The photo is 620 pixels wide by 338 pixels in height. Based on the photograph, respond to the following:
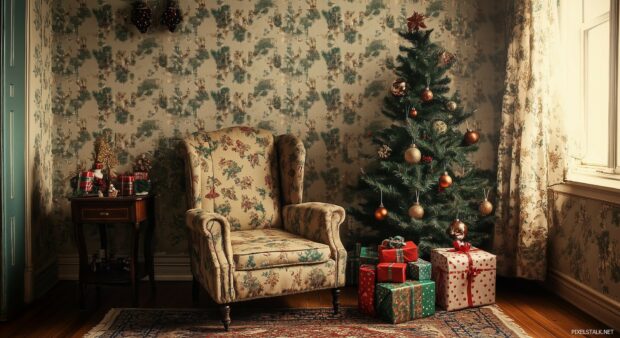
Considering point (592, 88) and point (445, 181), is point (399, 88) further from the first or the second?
point (592, 88)

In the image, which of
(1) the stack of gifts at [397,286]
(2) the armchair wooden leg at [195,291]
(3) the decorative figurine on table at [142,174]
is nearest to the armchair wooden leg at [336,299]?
(1) the stack of gifts at [397,286]

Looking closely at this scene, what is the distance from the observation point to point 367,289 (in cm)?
342

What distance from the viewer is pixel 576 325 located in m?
3.20

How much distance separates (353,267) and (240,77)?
1.61m

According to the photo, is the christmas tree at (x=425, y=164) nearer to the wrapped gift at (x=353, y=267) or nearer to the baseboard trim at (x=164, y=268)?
the wrapped gift at (x=353, y=267)

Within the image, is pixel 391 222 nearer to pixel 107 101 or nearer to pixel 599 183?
pixel 599 183

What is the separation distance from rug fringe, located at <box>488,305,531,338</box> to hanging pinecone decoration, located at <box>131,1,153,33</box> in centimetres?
301

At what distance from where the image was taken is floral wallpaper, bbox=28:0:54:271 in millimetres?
3844

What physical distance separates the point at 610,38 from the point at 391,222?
5.50ft

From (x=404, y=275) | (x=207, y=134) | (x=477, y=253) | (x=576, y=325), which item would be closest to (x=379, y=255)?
(x=404, y=275)

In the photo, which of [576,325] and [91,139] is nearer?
[576,325]

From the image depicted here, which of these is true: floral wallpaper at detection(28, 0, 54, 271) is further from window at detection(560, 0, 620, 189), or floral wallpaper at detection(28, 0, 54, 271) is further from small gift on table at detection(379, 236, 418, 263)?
window at detection(560, 0, 620, 189)

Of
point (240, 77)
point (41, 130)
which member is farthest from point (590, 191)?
point (41, 130)

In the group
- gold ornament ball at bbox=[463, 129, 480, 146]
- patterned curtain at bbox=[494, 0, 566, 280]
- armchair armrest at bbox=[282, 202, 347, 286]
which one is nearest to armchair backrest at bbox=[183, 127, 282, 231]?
armchair armrest at bbox=[282, 202, 347, 286]
